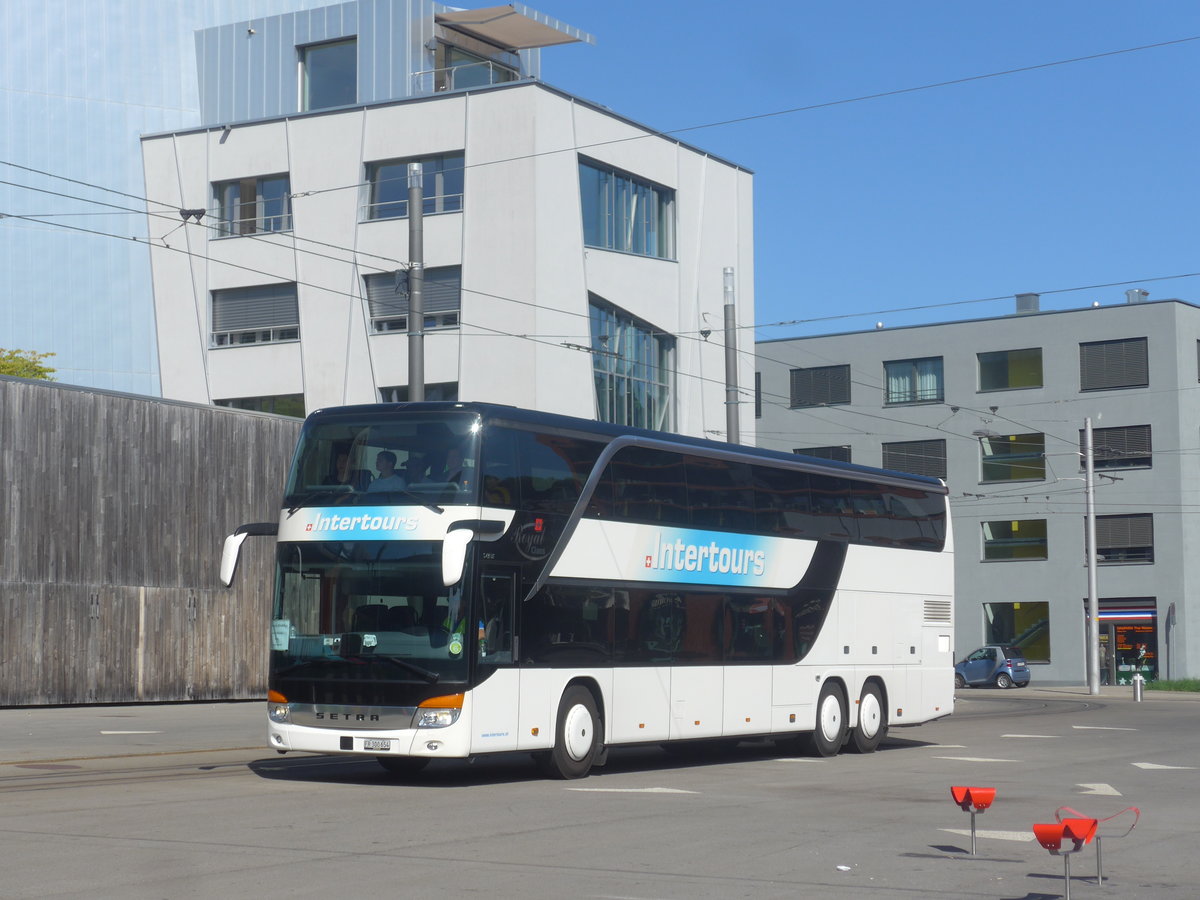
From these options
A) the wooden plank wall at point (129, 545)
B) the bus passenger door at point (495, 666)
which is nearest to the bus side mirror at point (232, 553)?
the bus passenger door at point (495, 666)

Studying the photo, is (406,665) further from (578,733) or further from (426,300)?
(426,300)

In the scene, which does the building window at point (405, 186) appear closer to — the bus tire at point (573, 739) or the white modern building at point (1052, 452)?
the white modern building at point (1052, 452)

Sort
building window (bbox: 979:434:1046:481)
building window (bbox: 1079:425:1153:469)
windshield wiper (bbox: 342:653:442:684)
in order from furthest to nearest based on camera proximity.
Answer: building window (bbox: 979:434:1046:481)
building window (bbox: 1079:425:1153:469)
windshield wiper (bbox: 342:653:442:684)

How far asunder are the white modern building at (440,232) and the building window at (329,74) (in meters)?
0.07

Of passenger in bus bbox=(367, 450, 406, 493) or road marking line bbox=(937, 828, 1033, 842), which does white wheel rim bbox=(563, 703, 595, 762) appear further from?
road marking line bbox=(937, 828, 1033, 842)

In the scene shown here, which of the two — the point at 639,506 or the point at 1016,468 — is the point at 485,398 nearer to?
the point at 639,506

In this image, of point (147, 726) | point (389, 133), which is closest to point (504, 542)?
point (147, 726)

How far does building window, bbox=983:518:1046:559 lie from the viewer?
64.3 meters

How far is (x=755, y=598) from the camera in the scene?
1953 cm

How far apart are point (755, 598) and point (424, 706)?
5694 mm

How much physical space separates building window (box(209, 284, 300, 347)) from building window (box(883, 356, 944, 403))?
1279 inches

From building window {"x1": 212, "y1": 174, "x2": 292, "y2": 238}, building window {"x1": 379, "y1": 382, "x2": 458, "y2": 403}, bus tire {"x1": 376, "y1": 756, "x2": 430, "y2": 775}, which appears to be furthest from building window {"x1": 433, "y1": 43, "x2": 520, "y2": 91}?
bus tire {"x1": 376, "y1": 756, "x2": 430, "y2": 775}

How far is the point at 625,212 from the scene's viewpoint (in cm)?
4362

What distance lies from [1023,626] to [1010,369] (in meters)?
10.4
